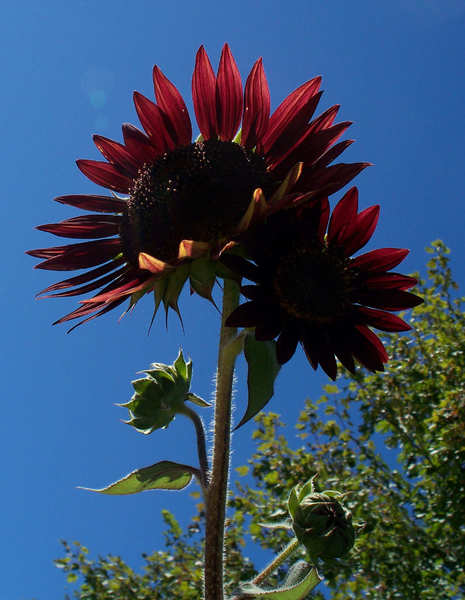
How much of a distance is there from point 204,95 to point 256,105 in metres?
0.15

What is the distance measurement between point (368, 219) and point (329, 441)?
4.36m

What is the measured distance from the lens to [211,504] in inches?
49.3

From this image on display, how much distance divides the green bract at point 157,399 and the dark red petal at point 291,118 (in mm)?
612

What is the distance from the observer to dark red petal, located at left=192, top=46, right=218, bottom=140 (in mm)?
1574

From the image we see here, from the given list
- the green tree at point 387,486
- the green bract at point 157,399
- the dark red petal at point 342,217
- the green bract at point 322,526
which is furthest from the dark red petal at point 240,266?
the green tree at point 387,486

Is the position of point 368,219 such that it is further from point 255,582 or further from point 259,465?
point 259,465

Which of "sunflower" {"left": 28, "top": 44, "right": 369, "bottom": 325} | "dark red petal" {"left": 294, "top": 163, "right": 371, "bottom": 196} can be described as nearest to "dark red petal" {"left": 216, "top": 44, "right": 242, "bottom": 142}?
"sunflower" {"left": 28, "top": 44, "right": 369, "bottom": 325}

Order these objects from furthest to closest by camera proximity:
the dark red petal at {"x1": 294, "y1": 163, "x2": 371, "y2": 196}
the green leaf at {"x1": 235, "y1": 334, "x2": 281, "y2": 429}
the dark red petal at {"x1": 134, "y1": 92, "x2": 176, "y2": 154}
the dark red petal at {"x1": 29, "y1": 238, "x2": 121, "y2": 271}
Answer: the dark red petal at {"x1": 134, "y1": 92, "x2": 176, "y2": 154} < the dark red petal at {"x1": 29, "y1": 238, "x2": 121, "y2": 271} < the dark red petal at {"x1": 294, "y1": 163, "x2": 371, "y2": 196} < the green leaf at {"x1": 235, "y1": 334, "x2": 281, "y2": 429}

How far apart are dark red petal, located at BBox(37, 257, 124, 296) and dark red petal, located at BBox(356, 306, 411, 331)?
617 mm

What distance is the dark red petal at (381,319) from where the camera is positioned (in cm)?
132

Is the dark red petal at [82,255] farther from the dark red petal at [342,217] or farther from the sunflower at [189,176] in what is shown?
the dark red petal at [342,217]

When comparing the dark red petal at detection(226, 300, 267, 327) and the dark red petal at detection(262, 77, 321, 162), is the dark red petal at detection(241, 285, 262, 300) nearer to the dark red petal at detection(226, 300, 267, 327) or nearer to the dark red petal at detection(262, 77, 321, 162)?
the dark red petal at detection(226, 300, 267, 327)

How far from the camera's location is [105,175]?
1694 mm

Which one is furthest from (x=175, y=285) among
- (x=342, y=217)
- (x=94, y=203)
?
(x=94, y=203)
